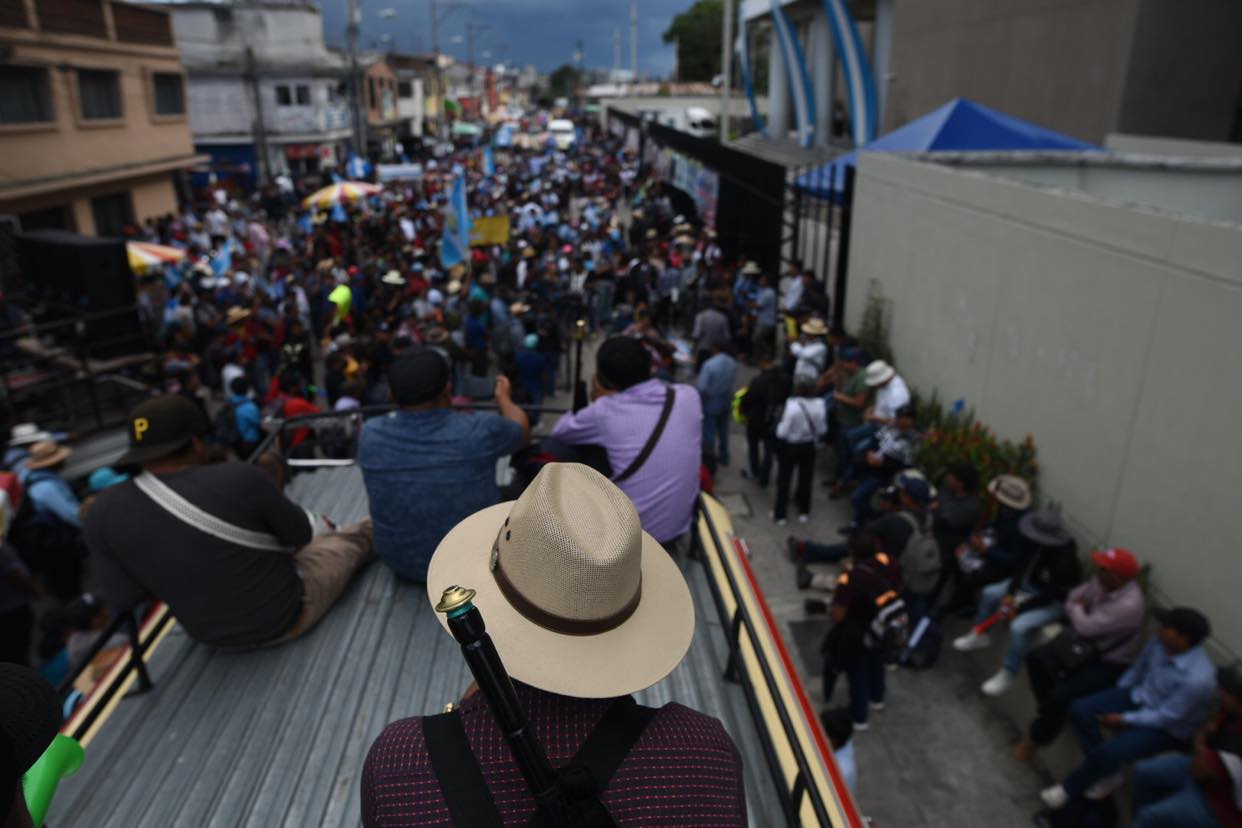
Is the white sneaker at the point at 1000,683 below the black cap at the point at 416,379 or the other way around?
below

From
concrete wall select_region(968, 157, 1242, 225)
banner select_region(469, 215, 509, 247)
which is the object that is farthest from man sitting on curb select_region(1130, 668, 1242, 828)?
banner select_region(469, 215, 509, 247)

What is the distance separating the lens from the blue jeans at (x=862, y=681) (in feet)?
18.1

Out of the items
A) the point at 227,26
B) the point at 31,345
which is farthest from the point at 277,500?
the point at 227,26

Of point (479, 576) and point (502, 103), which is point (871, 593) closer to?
point (479, 576)

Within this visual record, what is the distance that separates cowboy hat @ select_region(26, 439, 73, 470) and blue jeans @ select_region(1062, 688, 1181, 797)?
25.2 feet

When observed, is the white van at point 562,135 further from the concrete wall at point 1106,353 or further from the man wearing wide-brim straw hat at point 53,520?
the man wearing wide-brim straw hat at point 53,520

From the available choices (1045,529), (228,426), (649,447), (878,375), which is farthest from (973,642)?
(228,426)

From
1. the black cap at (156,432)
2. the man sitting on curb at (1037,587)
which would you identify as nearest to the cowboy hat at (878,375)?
the man sitting on curb at (1037,587)

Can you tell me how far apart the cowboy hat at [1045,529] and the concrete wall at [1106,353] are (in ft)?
1.85

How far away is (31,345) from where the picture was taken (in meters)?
11.9

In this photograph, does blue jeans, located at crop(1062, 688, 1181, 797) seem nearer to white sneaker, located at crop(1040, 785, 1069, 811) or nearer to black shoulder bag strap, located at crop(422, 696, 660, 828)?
white sneaker, located at crop(1040, 785, 1069, 811)

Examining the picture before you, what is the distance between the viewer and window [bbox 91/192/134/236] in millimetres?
21281

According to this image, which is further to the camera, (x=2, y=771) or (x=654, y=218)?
(x=654, y=218)

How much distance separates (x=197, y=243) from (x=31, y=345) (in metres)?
9.21
